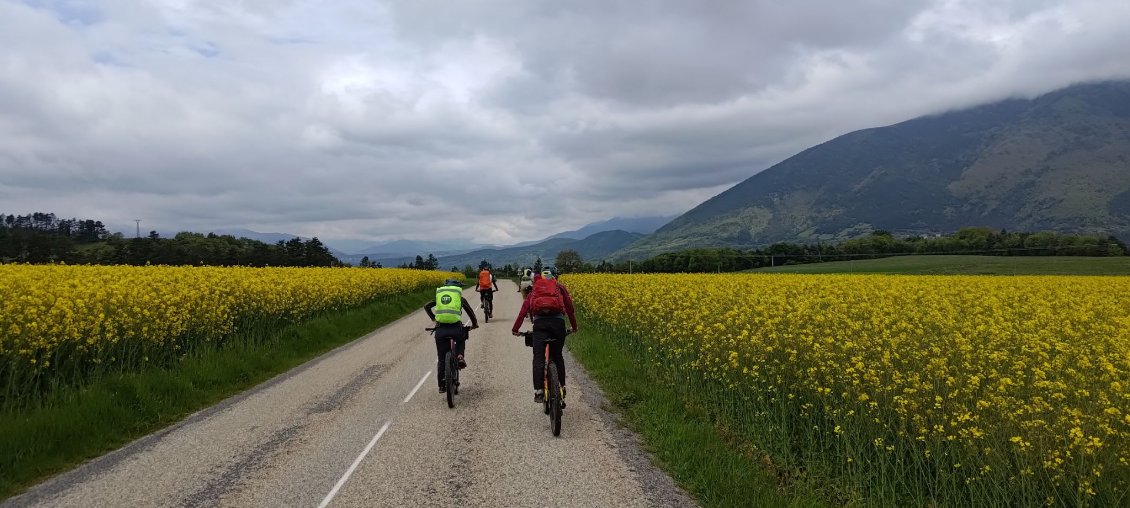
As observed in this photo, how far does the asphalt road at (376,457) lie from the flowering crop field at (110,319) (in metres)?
2.43

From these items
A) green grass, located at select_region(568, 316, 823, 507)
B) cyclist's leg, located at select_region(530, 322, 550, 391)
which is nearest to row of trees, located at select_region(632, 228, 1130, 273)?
green grass, located at select_region(568, 316, 823, 507)

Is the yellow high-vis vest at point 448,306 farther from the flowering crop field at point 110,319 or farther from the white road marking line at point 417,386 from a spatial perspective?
the flowering crop field at point 110,319

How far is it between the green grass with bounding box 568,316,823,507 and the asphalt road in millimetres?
279

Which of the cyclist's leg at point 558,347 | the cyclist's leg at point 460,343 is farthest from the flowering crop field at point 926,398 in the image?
the cyclist's leg at point 460,343

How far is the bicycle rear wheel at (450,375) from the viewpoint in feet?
33.7

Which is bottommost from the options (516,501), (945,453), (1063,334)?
(516,501)

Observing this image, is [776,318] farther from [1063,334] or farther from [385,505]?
[385,505]

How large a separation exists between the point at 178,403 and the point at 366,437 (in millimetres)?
4385

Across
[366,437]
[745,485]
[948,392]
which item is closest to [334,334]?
[366,437]

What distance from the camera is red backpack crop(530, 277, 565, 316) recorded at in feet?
32.3

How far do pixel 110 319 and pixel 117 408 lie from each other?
283 cm

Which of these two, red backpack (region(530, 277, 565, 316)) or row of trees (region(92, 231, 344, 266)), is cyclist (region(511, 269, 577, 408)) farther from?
row of trees (region(92, 231, 344, 266))

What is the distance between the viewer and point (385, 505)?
6062mm

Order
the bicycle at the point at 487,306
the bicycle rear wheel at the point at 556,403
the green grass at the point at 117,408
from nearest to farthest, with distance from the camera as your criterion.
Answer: the green grass at the point at 117,408, the bicycle rear wheel at the point at 556,403, the bicycle at the point at 487,306
